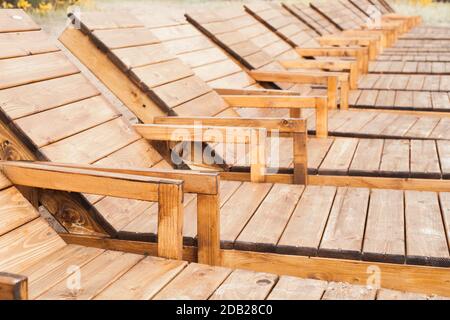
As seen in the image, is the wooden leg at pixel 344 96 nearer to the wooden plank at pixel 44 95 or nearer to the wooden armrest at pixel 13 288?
the wooden plank at pixel 44 95

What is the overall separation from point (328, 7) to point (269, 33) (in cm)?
450

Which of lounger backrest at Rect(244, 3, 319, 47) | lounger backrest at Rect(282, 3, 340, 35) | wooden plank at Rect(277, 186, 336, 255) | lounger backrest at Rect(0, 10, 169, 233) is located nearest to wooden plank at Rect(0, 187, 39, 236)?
lounger backrest at Rect(0, 10, 169, 233)

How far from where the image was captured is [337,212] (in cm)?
309

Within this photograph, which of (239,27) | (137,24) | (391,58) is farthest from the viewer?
(391,58)

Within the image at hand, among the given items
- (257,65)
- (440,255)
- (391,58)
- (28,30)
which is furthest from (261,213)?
(391,58)

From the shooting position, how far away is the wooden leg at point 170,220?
2.42 metres

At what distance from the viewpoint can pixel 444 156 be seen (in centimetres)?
387

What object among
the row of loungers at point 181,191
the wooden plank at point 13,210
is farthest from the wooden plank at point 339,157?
the wooden plank at point 13,210

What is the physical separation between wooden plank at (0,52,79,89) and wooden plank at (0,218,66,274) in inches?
30.7

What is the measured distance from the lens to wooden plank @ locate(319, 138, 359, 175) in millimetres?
3655

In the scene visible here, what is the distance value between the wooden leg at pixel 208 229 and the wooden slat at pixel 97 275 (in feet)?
0.92
